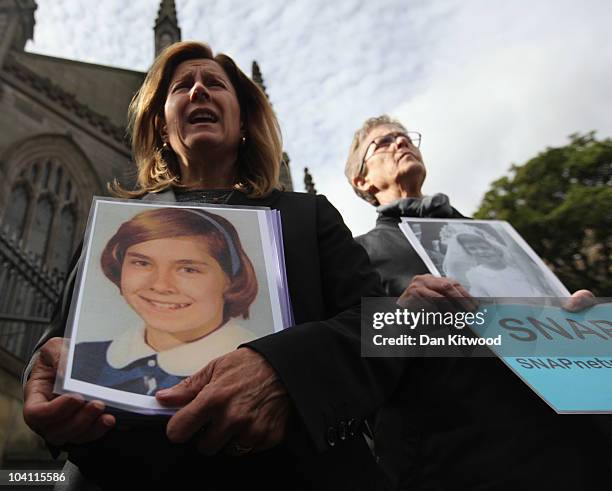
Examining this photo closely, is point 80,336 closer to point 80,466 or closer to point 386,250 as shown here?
point 80,466

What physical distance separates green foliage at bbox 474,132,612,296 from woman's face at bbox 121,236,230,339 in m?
14.4

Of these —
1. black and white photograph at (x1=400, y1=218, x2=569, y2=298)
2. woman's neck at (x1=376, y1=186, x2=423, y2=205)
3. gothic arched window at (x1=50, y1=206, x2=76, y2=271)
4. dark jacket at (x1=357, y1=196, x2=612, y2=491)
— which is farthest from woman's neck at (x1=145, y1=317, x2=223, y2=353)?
gothic arched window at (x1=50, y1=206, x2=76, y2=271)

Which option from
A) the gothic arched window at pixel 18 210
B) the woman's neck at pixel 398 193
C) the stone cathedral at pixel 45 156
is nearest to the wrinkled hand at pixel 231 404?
the woman's neck at pixel 398 193

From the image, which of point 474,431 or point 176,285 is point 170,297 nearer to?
point 176,285

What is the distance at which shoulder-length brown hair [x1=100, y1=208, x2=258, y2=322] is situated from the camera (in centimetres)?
115

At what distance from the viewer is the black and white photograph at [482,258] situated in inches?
67.9

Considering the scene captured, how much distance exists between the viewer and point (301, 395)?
1.02 metres

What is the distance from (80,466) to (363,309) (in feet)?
2.46

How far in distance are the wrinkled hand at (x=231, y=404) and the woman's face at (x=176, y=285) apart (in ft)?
0.41

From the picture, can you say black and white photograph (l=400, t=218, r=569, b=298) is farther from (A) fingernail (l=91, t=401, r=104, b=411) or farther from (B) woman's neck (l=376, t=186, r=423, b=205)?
(A) fingernail (l=91, t=401, r=104, b=411)

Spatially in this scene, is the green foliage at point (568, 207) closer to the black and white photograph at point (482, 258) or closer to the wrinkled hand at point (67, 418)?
the black and white photograph at point (482, 258)

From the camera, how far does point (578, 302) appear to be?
62.1 inches

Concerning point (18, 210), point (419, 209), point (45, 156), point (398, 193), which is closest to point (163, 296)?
point (419, 209)

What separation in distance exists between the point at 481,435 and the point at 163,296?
1031 millimetres
